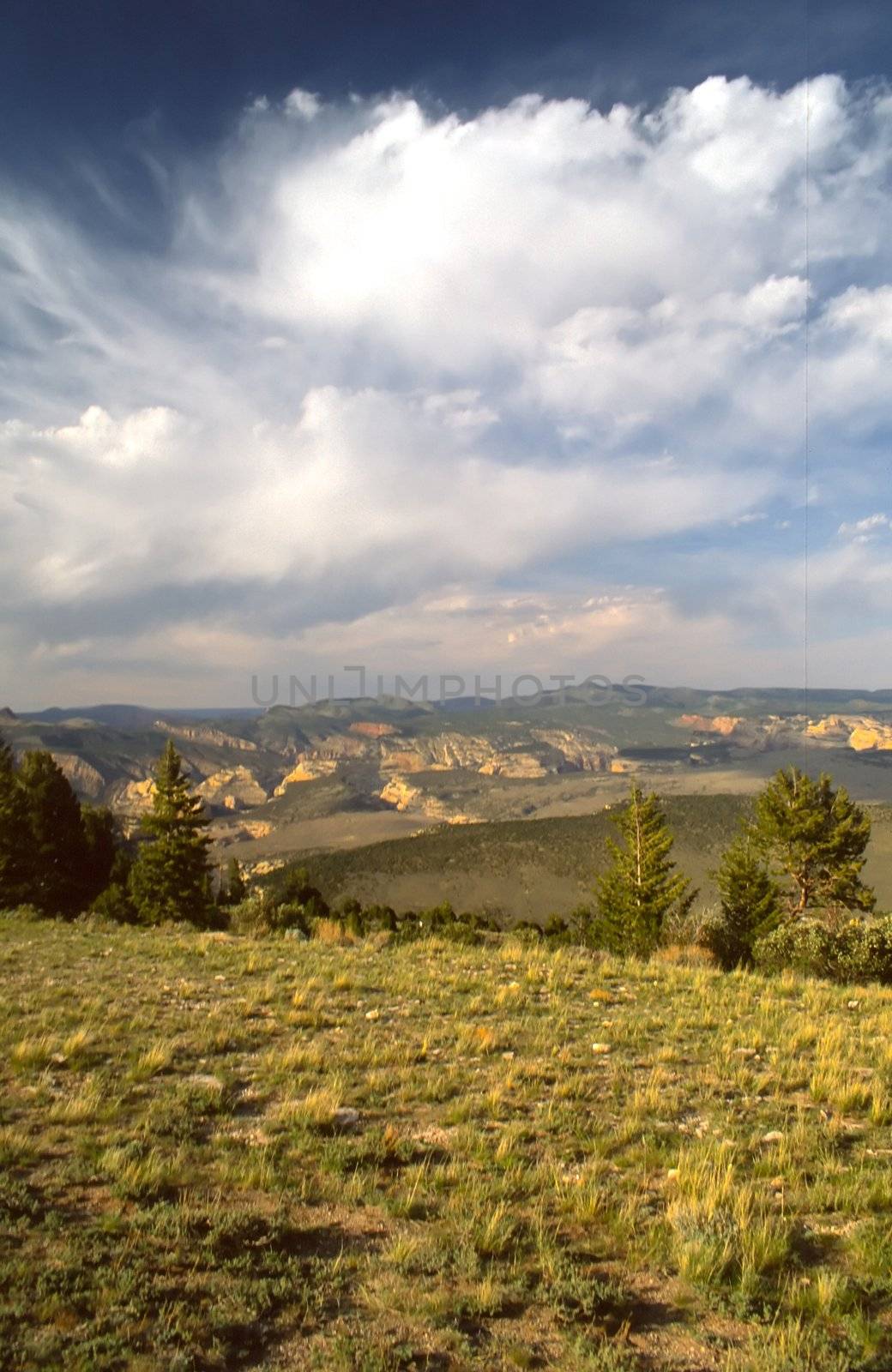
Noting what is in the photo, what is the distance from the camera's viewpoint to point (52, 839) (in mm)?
39875

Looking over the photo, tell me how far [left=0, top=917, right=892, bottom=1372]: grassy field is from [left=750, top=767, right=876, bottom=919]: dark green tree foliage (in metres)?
28.4

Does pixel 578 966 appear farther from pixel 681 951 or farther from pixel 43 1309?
pixel 43 1309

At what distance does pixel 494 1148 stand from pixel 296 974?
774 cm

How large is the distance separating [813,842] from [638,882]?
30.7 ft

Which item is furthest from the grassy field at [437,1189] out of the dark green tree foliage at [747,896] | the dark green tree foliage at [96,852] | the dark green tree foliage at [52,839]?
the dark green tree foliage at [96,852]

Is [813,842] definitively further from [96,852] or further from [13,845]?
[13,845]

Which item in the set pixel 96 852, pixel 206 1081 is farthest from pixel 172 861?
pixel 206 1081

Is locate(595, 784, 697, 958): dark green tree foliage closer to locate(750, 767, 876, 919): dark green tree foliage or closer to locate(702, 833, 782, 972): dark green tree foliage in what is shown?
locate(702, 833, 782, 972): dark green tree foliage

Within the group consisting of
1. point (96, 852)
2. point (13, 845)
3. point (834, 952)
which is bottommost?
point (96, 852)

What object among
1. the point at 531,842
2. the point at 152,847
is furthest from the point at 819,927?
the point at 531,842

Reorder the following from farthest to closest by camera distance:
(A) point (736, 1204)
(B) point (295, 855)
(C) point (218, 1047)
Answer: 1. (B) point (295, 855)
2. (C) point (218, 1047)
3. (A) point (736, 1204)

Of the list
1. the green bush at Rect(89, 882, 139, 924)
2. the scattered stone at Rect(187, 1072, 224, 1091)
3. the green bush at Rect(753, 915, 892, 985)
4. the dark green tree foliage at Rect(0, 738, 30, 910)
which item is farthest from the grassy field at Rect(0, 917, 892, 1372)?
the dark green tree foliage at Rect(0, 738, 30, 910)

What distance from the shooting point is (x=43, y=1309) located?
11.7 feet

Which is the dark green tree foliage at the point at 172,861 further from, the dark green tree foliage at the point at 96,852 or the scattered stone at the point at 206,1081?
the scattered stone at the point at 206,1081
